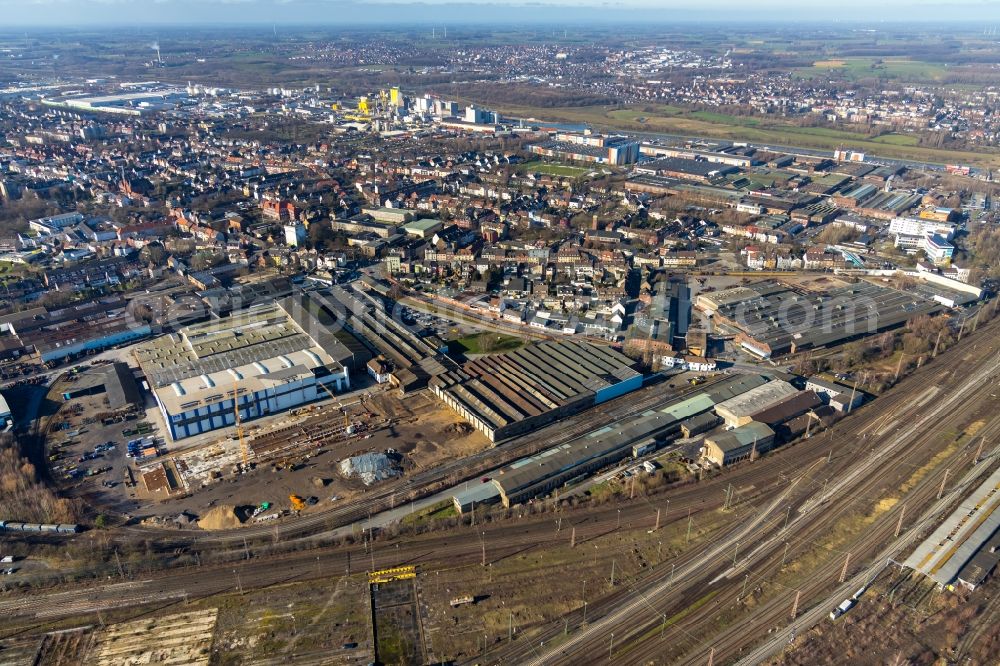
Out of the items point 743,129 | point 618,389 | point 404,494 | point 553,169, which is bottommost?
point 404,494

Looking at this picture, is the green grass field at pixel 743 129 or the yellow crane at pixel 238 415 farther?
the green grass field at pixel 743 129

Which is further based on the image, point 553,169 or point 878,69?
point 878,69

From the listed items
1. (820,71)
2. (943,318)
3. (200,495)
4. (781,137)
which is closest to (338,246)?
(200,495)

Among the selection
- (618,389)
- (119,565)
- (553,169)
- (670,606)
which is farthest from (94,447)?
(553,169)

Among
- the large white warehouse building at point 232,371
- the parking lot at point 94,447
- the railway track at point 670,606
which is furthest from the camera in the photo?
the large white warehouse building at point 232,371

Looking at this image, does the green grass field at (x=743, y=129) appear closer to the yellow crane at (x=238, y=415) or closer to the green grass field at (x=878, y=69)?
the green grass field at (x=878, y=69)

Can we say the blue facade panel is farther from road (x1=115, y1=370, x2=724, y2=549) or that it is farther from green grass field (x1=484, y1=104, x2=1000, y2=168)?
green grass field (x1=484, y1=104, x2=1000, y2=168)

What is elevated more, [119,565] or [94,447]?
[94,447]

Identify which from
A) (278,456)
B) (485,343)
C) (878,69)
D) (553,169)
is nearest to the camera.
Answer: (278,456)

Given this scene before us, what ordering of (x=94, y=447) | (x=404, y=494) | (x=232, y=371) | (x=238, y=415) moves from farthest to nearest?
1. (x=232, y=371)
2. (x=238, y=415)
3. (x=94, y=447)
4. (x=404, y=494)

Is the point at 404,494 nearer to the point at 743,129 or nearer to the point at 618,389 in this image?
the point at 618,389

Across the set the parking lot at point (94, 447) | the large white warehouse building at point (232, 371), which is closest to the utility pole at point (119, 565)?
the parking lot at point (94, 447)
